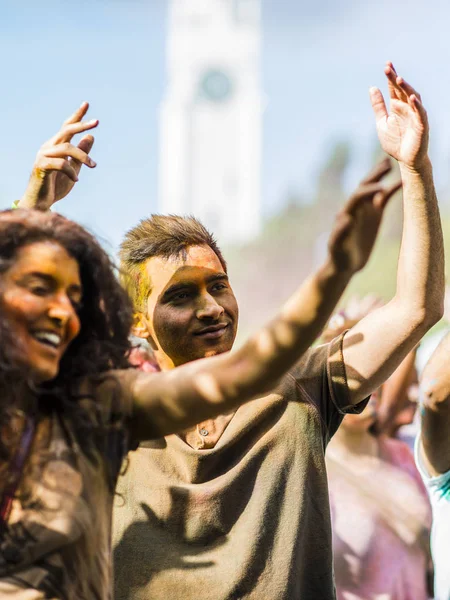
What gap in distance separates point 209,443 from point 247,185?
209ft

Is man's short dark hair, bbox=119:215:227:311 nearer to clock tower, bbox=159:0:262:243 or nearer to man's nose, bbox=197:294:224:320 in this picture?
man's nose, bbox=197:294:224:320

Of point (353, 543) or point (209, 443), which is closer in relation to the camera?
point (209, 443)

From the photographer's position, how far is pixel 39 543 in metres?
1.82

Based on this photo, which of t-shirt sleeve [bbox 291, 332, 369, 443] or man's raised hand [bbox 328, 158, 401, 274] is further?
t-shirt sleeve [bbox 291, 332, 369, 443]

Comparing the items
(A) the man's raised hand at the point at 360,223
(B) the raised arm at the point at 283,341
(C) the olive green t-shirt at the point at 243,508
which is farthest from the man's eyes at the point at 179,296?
(A) the man's raised hand at the point at 360,223

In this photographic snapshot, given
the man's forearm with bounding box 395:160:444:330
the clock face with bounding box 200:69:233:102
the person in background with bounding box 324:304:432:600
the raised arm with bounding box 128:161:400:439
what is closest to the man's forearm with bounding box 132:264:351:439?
the raised arm with bounding box 128:161:400:439

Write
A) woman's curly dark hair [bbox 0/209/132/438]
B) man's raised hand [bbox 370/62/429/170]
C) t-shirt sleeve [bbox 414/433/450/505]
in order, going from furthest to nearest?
t-shirt sleeve [bbox 414/433/450/505] → man's raised hand [bbox 370/62/429/170] → woman's curly dark hair [bbox 0/209/132/438]

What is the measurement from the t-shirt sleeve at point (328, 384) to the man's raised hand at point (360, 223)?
2.41 ft

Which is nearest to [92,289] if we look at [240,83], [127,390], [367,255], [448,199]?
[127,390]

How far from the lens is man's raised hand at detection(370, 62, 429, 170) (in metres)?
2.42

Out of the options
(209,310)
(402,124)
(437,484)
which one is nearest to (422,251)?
(402,124)

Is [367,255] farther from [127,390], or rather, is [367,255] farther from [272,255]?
[272,255]

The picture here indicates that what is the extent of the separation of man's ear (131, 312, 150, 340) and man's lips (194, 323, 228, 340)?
24 cm

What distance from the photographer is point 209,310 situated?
2688 millimetres
